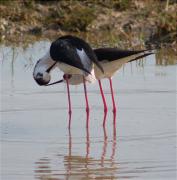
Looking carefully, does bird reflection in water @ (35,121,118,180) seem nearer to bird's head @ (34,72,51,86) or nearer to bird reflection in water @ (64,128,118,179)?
bird reflection in water @ (64,128,118,179)

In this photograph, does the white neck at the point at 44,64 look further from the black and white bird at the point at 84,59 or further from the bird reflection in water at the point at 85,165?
the bird reflection in water at the point at 85,165

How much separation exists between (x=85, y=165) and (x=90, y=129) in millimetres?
1294

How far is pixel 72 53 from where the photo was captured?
7.65m

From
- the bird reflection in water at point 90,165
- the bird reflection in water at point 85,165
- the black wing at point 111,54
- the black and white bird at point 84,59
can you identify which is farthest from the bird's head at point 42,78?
the bird reflection in water at point 90,165

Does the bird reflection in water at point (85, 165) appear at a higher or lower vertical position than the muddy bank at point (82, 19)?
lower

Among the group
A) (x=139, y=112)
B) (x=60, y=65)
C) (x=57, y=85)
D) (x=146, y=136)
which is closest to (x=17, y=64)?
(x=57, y=85)

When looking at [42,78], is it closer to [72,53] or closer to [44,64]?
[44,64]

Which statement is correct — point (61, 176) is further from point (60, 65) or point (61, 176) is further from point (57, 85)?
point (57, 85)

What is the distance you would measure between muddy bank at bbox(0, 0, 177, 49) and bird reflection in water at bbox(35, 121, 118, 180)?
5330 millimetres

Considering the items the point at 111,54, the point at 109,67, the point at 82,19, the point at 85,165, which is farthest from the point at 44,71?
the point at 82,19

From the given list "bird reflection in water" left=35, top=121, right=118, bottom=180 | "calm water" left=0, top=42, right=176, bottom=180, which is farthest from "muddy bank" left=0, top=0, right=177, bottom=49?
"bird reflection in water" left=35, top=121, right=118, bottom=180

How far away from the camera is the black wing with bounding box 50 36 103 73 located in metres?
7.52

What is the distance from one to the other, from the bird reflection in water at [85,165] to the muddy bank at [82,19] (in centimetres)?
533

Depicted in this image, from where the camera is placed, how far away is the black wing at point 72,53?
7523 millimetres
